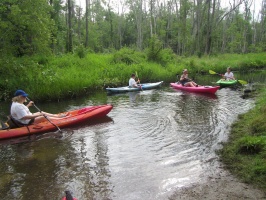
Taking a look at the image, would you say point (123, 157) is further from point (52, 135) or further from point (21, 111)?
point (21, 111)

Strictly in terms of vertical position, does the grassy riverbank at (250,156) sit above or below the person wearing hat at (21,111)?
below

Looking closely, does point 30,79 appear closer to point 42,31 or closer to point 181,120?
point 42,31

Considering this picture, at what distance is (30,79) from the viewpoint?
11445 mm

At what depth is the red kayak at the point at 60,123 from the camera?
698 centimetres

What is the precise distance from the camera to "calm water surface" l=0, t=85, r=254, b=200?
4.25 metres

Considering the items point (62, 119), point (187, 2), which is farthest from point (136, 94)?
point (187, 2)

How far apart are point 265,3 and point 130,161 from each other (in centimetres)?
4637

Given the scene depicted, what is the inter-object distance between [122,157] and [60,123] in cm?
297

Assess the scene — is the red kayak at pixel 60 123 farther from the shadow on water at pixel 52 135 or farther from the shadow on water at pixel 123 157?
the shadow on water at pixel 123 157

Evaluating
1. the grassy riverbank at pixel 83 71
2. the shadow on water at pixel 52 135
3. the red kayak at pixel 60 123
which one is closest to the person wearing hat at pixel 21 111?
the red kayak at pixel 60 123

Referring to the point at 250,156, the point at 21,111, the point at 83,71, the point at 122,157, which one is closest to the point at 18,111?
the point at 21,111

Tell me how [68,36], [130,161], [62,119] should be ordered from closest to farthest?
[130,161]
[62,119]
[68,36]

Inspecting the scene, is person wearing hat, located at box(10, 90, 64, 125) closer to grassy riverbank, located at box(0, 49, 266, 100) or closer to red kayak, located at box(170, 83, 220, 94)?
grassy riverbank, located at box(0, 49, 266, 100)

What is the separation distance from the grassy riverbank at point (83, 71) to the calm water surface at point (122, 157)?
3609 millimetres
